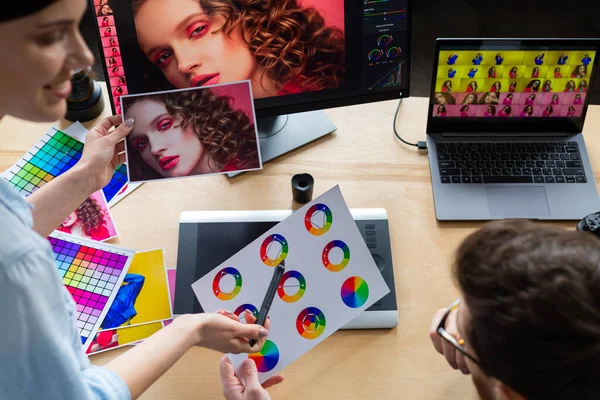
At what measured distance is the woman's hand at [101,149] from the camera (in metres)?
1.10

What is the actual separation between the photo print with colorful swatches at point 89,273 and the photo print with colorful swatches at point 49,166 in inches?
4.8

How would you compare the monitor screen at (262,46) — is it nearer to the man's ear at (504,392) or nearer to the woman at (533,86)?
the woman at (533,86)

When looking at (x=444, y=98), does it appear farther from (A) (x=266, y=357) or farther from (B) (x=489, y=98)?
(A) (x=266, y=357)

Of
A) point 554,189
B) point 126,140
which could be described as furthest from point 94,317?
point 554,189

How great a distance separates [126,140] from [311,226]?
38cm

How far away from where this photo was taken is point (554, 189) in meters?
1.20

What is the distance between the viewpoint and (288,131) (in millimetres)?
1324

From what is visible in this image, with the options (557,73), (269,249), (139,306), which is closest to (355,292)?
(269,249)

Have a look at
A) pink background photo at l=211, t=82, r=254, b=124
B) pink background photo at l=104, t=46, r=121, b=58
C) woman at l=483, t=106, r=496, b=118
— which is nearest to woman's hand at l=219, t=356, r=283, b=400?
pink background photo at l=211, t=82, r=254, b=124

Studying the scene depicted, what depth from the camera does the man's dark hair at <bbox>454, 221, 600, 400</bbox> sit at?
62 cm

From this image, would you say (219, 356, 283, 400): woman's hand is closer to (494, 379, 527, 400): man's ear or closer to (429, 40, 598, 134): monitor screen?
(494, 379, 527, 400): man's ear

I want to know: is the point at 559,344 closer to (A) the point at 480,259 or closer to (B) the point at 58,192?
(A) the point at 480,259

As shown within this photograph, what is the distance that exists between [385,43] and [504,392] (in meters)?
0.71

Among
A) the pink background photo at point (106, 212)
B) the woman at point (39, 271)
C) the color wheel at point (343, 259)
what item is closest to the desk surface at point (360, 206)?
the pink background photo at point (106, 212)
